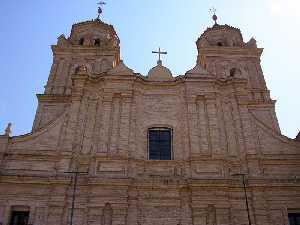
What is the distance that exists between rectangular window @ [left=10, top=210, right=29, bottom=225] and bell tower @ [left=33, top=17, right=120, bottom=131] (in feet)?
21.3

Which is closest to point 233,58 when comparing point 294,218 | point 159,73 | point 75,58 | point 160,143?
point 159,73

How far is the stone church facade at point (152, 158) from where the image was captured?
48.9ft

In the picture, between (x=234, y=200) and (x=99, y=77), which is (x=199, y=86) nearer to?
(x=99, y=77)

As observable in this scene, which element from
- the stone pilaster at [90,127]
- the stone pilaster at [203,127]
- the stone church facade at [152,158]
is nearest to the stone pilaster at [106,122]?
A: the stone church facade at [152,158]

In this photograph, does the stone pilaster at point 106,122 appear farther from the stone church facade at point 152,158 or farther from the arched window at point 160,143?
the arched window at point 160,143

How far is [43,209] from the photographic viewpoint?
14.8m

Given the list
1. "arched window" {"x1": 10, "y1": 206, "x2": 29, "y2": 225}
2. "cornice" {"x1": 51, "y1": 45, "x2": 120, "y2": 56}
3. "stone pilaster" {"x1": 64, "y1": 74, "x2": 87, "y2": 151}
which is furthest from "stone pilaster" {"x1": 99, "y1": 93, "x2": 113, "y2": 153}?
"cornice" {"x1": 51, "y1": 45, "x2": 120, "y2": 56}

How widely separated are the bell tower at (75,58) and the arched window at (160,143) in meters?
5.46

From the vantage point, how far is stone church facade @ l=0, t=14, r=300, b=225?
14.9m

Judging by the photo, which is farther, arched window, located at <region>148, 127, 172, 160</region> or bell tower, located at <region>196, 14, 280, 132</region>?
bell tower, located at <region>196, 14, 280, 132</region>

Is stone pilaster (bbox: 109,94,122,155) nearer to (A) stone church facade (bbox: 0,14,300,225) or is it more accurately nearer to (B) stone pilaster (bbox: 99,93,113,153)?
(A) stone church facade (bbox: 0,14,300,225)

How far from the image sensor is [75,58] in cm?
2495

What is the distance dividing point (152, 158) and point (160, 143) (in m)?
0.84

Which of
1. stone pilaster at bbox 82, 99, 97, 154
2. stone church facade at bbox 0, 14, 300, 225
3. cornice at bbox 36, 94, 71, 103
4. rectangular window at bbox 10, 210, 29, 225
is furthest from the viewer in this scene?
cornice at bbox 36, 94, 71, 103
